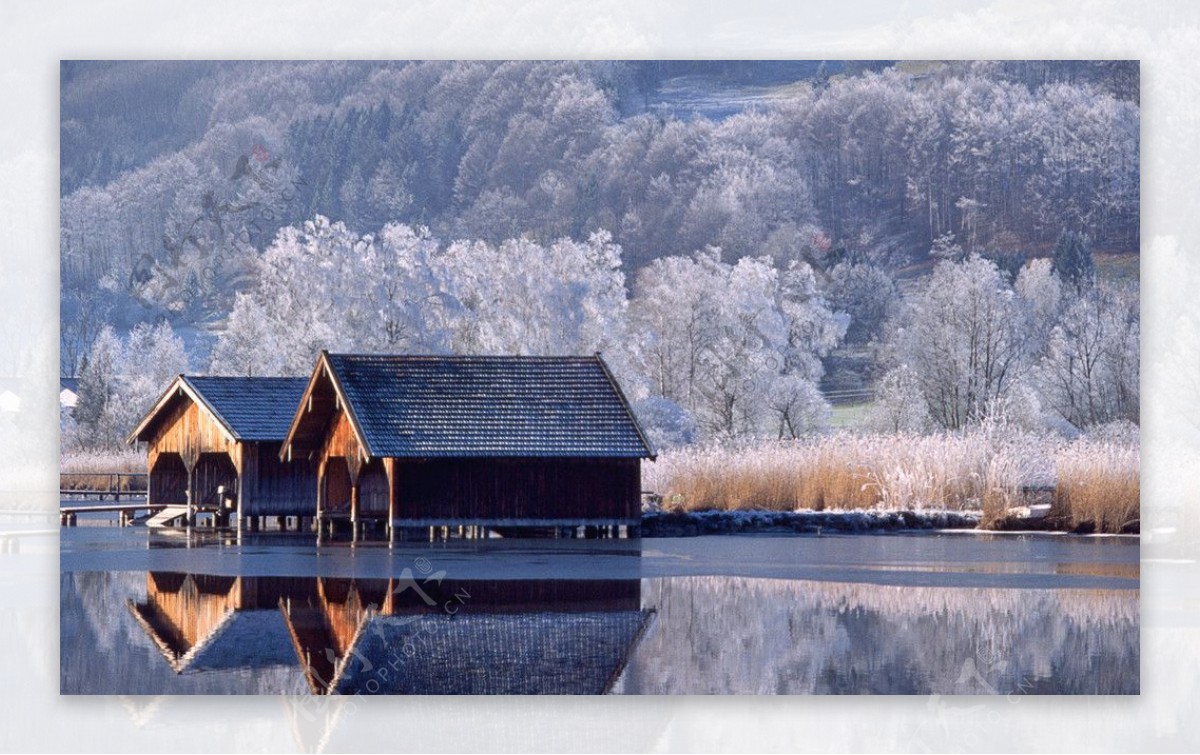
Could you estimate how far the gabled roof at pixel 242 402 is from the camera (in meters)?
21.5

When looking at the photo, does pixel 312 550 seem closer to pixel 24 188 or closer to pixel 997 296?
pixel 24 188

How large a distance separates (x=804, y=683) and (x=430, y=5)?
634 centimetres

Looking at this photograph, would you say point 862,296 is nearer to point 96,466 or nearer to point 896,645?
point 896,645

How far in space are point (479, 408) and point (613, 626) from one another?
6395mm

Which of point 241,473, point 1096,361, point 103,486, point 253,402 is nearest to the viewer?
point 1096,361

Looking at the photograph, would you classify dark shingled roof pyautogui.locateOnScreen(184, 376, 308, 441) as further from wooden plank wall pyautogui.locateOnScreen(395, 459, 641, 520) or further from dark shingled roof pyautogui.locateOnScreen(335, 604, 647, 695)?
dark shingled roof pyautogui.locateOnScreen(335, 604, 647, 695)

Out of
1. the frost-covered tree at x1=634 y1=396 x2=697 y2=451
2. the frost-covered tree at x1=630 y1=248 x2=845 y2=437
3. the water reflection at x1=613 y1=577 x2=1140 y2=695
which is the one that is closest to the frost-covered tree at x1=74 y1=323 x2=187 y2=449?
the frost-covered tree at x1=630 y1=248 x2=845 y2=437

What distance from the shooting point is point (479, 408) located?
24.3 meters

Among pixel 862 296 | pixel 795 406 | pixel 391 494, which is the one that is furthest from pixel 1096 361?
pixel 391 494

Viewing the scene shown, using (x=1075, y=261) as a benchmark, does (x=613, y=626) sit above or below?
below

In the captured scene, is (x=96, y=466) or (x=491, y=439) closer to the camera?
(x=96, y=466)

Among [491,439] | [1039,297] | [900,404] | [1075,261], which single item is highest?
[1075,261]

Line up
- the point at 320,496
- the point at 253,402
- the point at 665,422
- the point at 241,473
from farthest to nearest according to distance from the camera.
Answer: the point at 241,473 → the point at 320,496 → the point at 253,402 → the point at 665,422

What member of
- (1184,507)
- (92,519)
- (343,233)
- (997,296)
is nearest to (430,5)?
(343,233)
